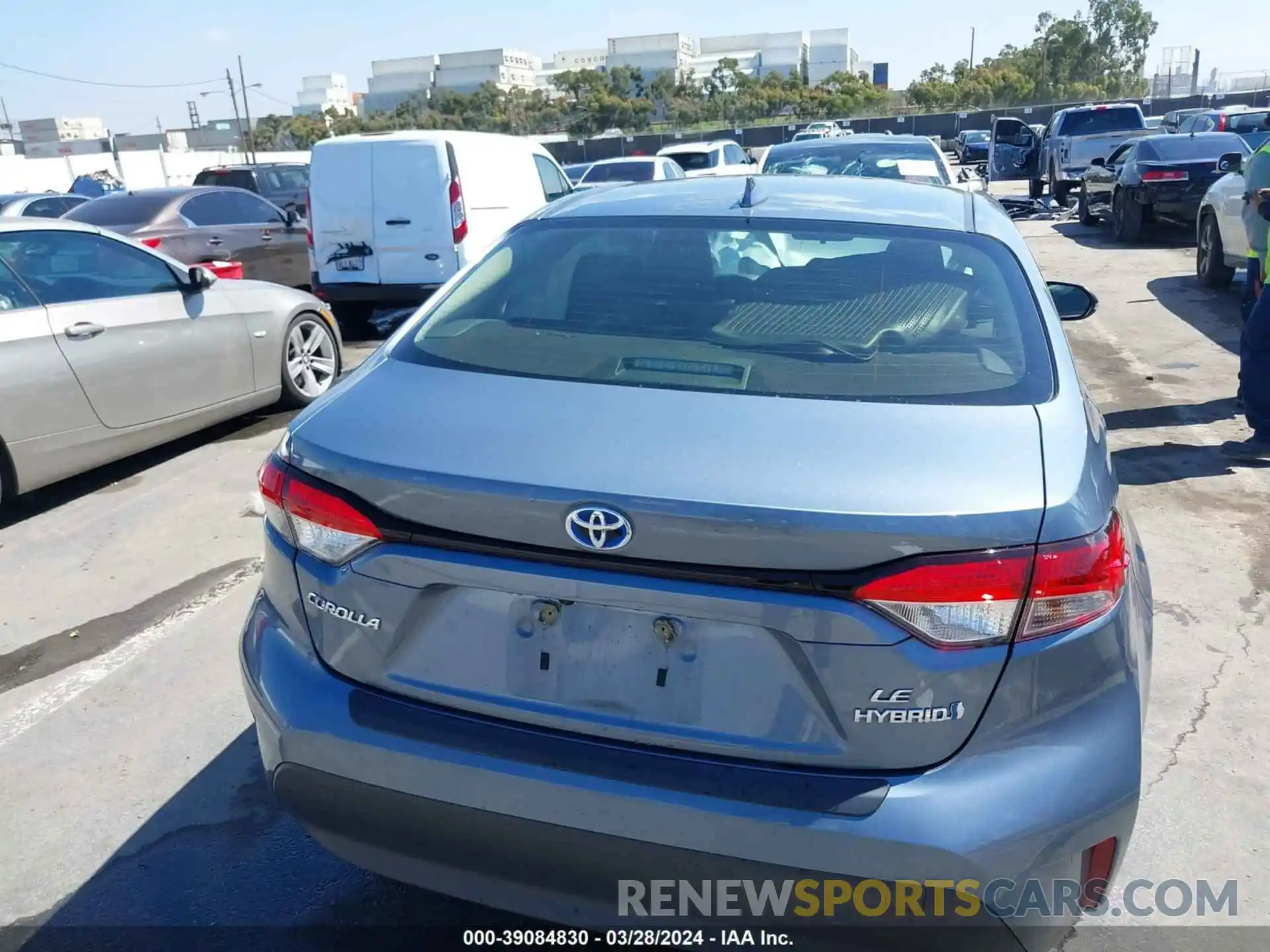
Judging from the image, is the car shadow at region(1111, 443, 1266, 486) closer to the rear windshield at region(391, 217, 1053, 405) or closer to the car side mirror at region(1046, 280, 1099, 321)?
the car side mirror at region(1046, 280, 1099, 321)

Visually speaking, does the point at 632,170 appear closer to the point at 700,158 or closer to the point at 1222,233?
the point at 700,158

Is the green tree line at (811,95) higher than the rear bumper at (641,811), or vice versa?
the green tree line at (811,95)

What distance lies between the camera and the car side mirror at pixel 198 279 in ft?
21.1

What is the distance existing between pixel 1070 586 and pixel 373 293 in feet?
30.5

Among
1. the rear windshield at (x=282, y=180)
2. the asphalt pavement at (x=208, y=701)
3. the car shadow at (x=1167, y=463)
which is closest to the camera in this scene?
the asphalt pavement at (x=208, y=701)

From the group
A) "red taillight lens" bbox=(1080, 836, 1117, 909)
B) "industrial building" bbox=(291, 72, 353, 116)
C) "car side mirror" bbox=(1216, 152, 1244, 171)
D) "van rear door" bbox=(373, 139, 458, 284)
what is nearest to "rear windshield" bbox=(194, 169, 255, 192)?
"van rear door" bbox=(373, 139, 458, 284)

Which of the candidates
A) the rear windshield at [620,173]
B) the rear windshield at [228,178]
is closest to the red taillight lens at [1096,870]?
the rear windshield at [620,173]

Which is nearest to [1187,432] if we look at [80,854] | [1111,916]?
[1111,916]

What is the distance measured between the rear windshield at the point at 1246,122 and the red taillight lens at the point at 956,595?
988 inches

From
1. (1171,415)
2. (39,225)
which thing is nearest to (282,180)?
(39,225)

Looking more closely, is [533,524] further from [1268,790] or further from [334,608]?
[1268,790]

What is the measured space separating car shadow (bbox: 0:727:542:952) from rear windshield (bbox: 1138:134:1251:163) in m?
15.8

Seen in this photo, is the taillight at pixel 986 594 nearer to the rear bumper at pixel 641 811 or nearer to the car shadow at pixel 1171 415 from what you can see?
the rear bumper at pixel 641 811

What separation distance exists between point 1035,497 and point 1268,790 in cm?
189
